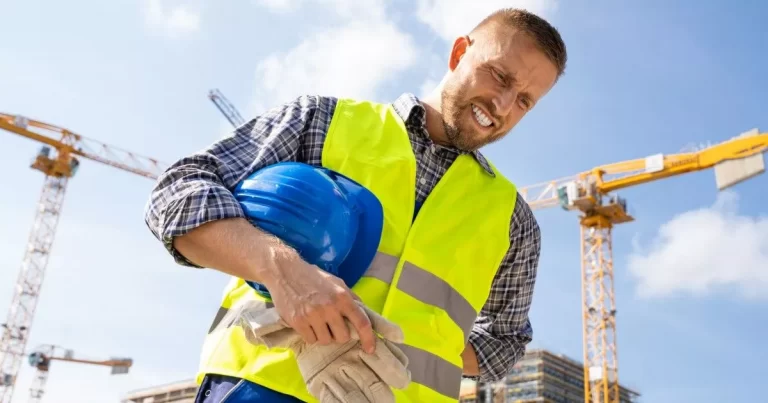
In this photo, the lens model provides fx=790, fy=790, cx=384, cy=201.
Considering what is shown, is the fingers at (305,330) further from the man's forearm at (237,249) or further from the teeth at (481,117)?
the teeth at (481,117)

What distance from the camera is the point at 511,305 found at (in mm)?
2789

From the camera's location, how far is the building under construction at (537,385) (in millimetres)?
60469

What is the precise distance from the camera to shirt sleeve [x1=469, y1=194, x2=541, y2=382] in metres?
2.72

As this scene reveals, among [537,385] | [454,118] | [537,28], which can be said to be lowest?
[454,118]

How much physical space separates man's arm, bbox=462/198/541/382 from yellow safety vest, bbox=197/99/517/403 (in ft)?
0.68

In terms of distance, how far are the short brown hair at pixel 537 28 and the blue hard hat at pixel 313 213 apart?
85cm

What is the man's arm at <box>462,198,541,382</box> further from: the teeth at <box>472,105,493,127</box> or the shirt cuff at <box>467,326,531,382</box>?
the teeth at <box>472,105,493,127</box>

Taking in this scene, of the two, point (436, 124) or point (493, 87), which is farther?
point (436, 124)

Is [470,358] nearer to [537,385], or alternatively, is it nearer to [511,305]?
[511,305]

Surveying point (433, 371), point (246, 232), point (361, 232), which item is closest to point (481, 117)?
point (361, 232)

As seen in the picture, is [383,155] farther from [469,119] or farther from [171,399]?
[171,399]

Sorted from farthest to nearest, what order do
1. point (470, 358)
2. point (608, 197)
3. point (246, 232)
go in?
point (608, 197) → point (470, 358) → point (246, 232)

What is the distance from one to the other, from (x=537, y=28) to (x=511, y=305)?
3.16 feet

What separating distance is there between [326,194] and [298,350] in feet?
1.19
